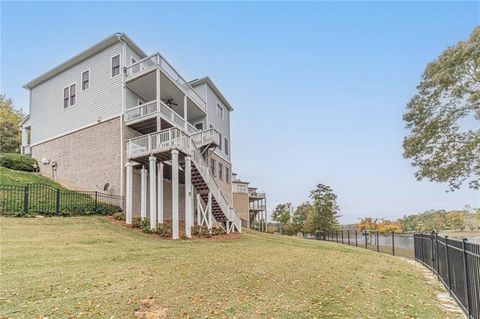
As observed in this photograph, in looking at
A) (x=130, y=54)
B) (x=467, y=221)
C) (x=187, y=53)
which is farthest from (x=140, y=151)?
(x=467, y=221)

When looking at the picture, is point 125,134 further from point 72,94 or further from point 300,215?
point 300,215

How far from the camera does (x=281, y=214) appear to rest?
4738 cm

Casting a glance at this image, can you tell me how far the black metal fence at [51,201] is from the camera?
12.3 meters

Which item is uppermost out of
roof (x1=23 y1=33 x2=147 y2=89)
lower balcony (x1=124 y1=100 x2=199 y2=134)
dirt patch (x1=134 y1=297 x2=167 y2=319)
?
roof (x1=23 y1=33 x2=147 y2=89)

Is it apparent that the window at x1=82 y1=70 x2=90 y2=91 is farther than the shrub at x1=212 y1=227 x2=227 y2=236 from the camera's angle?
Yes

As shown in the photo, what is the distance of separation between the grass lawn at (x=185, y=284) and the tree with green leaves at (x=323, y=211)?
76.6ft

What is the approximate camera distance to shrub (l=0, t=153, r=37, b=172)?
18359 mm

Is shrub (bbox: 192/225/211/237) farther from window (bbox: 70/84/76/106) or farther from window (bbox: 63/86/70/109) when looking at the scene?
window (bbox: 63/86/70/109)

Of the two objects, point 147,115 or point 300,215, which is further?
point 300,215

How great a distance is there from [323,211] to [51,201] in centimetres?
2642

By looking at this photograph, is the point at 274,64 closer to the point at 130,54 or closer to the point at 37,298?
the point at 130,54

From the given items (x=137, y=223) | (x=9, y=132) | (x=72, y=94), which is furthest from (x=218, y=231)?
(x=9, y=132)

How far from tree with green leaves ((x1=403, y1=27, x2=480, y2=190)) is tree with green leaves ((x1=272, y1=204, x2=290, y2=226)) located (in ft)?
93.4

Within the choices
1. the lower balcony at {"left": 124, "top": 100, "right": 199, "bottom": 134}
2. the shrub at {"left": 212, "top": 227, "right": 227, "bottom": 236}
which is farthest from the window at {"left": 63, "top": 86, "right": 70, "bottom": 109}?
the shrub at {"left": 212, "top": 227, "right": 227, "bottom": 236}
